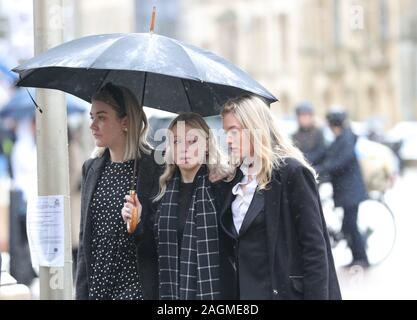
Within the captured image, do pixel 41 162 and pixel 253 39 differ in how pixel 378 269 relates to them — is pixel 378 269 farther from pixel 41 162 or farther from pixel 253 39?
pixel 253 39

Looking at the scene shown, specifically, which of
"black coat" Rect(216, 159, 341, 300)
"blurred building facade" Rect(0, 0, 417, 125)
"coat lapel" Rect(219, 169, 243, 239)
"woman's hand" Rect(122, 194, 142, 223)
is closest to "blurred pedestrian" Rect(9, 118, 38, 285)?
"woman's hand" Rect(122, 194, 142, 223)

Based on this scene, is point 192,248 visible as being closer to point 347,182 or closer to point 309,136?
point 347,182

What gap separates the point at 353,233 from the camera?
45.3 ft

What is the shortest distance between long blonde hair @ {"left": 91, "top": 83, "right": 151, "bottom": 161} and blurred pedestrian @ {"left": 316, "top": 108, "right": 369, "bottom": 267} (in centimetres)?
752

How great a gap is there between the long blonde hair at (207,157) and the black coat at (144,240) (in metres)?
0.09

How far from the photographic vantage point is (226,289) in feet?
19.9

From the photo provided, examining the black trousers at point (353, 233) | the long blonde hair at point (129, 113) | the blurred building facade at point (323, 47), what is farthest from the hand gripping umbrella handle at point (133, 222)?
the blurred building facade at point (323, 47)

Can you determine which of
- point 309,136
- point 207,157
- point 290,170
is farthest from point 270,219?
point 309,136

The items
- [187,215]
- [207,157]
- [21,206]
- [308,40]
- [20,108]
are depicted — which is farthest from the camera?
[308,40]

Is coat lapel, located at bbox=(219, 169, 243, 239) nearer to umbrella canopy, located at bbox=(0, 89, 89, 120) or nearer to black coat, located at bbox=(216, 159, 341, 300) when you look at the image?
black coat, located at bbox=(216, 159, 341, 300)

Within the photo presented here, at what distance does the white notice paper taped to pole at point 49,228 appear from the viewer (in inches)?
259

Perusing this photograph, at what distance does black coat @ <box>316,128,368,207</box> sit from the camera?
45.8ft

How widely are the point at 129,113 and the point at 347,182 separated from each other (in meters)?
7.75

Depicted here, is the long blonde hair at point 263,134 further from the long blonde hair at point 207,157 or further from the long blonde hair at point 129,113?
the long blonde hair at point 129,113
